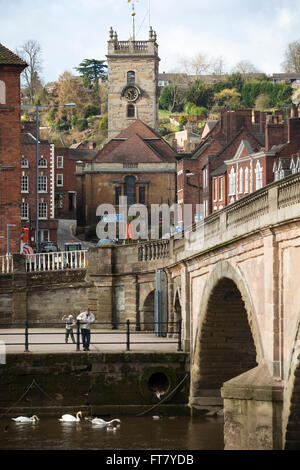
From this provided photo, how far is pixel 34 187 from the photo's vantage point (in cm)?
10381

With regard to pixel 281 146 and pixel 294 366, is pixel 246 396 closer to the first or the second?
pixel 294 366

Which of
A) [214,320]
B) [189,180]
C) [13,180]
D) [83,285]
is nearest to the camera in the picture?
[214,320]

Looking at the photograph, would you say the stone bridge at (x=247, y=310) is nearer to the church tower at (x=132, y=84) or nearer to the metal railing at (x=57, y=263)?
the metal railing at (x=57, y=263)

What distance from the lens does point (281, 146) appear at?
251ft

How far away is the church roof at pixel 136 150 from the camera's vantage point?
118 m

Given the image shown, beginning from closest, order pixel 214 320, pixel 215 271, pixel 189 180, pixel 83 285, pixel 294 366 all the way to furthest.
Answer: pixel 294 366, pixel 215 271, pixel 214 320, pixel 83 285, pixel 189 180

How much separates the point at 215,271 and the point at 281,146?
46.0 m

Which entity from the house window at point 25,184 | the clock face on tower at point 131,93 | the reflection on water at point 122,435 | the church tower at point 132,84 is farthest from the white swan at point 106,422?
the clock face on tower at point 131,93

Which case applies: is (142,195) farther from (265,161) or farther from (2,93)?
(2,93)

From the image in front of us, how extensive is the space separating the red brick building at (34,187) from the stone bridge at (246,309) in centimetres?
5646

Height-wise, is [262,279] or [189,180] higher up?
[189,180]

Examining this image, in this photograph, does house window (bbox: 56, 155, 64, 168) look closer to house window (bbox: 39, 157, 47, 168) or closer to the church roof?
the church roof
